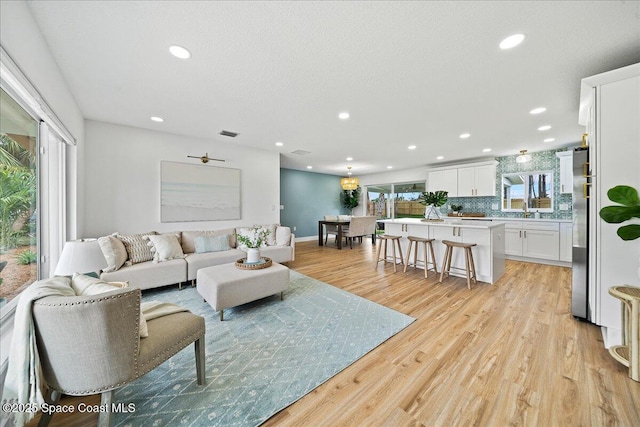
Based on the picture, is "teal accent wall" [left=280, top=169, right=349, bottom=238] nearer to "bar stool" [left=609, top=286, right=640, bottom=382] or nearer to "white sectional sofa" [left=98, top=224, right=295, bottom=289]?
"white sectional sofa" [left=98, top=224, right=295, bottom=289]

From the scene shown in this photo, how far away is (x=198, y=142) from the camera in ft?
14.5

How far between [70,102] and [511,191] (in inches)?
330

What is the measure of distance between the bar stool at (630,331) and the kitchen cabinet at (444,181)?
15.4 ft

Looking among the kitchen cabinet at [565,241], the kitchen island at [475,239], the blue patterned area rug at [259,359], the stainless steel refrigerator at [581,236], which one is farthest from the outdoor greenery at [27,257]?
the kitchen cabinet at [565,241]

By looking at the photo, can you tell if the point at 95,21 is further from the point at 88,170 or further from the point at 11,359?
the point at 88,170

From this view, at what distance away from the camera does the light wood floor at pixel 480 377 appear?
133 cm

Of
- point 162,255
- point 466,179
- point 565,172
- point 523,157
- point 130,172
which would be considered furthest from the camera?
point 466,179

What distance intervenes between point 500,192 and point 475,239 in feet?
10.4

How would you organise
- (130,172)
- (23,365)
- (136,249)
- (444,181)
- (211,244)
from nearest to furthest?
(23,365), (136,249), (130,172), (211,244), (444,181)

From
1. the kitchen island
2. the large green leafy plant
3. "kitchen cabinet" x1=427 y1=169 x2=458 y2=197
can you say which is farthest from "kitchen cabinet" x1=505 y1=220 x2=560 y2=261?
the large green leafy plant

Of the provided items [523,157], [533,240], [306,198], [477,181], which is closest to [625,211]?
[533,240]

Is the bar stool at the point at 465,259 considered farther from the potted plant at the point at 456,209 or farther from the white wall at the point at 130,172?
the white wall at the point at 130,172

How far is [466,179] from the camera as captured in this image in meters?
5.98

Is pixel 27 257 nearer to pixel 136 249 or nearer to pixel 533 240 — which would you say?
pixel 136 249
